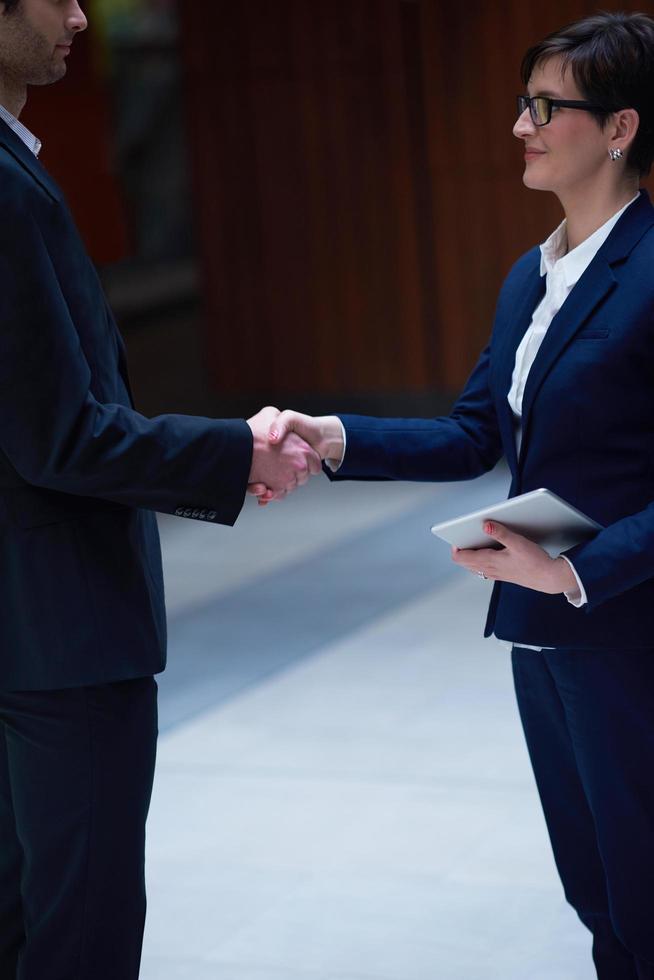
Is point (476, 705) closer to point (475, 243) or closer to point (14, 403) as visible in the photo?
point (14, 403)

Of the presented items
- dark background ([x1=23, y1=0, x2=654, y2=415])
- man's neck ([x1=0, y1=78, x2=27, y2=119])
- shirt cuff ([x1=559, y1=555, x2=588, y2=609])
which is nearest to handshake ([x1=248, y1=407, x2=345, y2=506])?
shirt cuff ([x1=559, y1=555, x2=588, y2=609])

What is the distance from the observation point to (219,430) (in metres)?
2.07

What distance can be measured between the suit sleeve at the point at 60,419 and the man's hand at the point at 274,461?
0.46 ft

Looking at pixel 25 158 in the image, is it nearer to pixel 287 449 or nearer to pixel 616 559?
pixel 287 449

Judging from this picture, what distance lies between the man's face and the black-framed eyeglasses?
661 millimetres

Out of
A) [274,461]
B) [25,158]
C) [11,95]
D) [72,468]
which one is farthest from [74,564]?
[11,95]

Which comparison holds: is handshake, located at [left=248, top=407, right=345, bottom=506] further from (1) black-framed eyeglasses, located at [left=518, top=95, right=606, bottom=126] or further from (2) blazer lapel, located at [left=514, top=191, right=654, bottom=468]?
(1) black-framed eyeglasses, located at [left=518, top=95, right=606, bottom=126]

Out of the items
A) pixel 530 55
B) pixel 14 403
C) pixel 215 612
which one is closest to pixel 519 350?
pixel 530 55

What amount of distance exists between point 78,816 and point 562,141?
1195 mm

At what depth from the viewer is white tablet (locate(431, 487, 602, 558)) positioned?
194cm

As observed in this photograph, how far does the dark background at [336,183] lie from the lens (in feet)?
25.2

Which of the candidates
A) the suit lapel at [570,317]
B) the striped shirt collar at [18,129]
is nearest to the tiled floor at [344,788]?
the suit lapel at [570,317]

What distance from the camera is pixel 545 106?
7.02 feet

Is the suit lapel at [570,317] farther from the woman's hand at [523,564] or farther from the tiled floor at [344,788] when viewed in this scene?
the tiled floor at [344,788]
